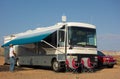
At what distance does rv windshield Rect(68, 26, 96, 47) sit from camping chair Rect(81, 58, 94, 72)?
101cm

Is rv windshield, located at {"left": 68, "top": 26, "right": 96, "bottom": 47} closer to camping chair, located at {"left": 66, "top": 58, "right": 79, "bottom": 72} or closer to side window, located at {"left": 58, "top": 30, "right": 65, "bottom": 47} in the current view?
side window, located at {"left": 58, "top": 30, "right": 65, "bottom": 47}

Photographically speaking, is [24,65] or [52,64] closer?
[52,64]

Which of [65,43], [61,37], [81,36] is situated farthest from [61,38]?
[81,36]

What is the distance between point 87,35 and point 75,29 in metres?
1.14

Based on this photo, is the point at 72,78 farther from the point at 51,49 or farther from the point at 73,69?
the point at 51,49

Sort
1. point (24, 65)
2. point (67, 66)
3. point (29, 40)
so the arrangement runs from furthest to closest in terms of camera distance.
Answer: point (24, 65), point (29, 40), point (67, 66)

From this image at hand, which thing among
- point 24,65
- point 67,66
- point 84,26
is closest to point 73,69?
point 67,66

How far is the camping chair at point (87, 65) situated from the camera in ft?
60.5

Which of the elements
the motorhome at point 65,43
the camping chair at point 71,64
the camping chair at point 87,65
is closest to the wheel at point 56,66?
the motorhome at point 65,43

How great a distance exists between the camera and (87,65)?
61.4ft

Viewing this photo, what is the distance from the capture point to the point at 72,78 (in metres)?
14.2

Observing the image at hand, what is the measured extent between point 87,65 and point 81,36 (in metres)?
1.96

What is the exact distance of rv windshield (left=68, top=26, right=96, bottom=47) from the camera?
723 inches

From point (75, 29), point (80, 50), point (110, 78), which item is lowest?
point (110, 78)
